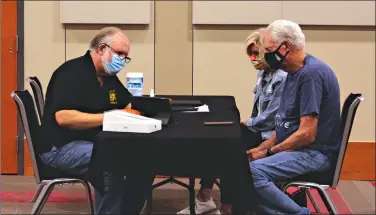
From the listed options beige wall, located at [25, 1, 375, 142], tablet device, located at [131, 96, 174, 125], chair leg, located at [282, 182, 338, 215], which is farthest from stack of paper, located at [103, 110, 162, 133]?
beige wall, located at [25, 1, 375, 142]

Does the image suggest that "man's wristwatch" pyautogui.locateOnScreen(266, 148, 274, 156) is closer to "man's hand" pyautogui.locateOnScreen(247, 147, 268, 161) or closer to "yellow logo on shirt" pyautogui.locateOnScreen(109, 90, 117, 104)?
"man's hand" pyautogui.locateOnScreen(247, 147, 268, 161)

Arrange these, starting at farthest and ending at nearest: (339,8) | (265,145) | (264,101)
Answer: (339,8) → (264,101) → (265,145)

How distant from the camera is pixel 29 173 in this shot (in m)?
5.04

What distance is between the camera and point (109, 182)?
9.35 feet

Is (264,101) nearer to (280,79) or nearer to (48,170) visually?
(280,79)

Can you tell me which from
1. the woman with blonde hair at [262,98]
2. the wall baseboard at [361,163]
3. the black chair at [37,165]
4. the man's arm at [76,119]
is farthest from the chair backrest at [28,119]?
the wall baseboard at [361,163]

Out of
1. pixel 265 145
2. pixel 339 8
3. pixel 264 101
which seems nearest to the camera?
pixel 265 145

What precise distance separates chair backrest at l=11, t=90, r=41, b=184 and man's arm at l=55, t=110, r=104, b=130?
179mm

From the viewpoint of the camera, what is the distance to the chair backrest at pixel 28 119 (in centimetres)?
283

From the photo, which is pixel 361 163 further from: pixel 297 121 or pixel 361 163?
pixel 297 121

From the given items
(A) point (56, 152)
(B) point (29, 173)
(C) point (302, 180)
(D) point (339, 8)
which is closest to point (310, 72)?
(C) point (302, 180)

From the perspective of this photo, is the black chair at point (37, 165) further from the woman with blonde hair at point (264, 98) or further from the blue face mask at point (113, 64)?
the woman with blonde hair at point (264, 98)

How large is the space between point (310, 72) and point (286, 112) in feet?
0.87

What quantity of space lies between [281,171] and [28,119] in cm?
130
